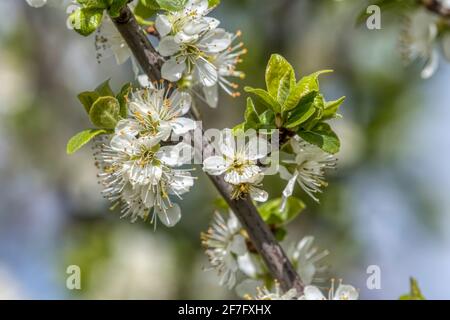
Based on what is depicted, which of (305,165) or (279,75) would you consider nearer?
(279,75)

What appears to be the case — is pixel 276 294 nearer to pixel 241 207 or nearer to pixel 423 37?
pixel 241 207

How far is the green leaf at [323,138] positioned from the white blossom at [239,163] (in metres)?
0.09

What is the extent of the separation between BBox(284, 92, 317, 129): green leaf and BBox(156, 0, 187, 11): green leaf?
0.31 meters

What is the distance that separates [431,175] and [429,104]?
1.51 ft

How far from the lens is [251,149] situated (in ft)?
4.84

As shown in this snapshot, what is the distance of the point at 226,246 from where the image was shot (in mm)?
1812

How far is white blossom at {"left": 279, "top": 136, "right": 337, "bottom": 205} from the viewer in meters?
1.56

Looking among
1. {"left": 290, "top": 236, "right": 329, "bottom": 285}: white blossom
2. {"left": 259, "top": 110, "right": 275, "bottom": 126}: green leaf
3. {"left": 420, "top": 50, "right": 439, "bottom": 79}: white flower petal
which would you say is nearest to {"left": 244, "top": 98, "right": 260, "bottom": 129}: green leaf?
{"left": 259, "top": 110, "right": 275, "bottom": 126}: green leaf

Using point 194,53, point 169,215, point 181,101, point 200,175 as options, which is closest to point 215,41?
point 194,53

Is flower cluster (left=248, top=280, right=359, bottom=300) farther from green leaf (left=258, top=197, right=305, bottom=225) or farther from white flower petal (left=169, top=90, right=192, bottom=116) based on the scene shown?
white flower petal (left=169, top=90, right=192, bottom=116)

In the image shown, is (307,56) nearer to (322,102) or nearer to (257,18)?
(257,18)

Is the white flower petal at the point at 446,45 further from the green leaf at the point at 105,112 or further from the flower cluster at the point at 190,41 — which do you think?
the green leaf at the point at 105,112

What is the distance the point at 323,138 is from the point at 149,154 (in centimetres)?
36
